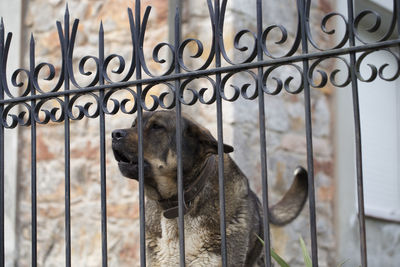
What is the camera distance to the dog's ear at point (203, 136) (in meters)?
3.60

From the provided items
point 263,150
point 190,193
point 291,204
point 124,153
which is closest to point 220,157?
point 263,150

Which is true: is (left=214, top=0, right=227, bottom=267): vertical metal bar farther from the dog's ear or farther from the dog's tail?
the dog's tail

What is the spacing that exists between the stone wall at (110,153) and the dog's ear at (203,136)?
1.70 meters

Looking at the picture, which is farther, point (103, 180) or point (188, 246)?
point (188, 246)

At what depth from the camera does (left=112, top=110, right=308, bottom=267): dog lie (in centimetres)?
378

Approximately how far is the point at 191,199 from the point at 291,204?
4.18 ft

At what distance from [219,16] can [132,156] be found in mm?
1110

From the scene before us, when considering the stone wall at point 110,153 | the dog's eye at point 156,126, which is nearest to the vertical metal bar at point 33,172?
the dog's eye at point 156,126

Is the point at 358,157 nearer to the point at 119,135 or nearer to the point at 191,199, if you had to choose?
the point at 119,135

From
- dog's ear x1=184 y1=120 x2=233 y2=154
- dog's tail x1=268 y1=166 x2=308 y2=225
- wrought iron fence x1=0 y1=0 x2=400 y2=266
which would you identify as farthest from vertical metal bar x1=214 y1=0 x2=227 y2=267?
dog's tail x1=268 y1=166 x2=308 y2=225

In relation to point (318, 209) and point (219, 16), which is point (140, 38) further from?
point (318, 209)

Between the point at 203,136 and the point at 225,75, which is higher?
the point at 225,75

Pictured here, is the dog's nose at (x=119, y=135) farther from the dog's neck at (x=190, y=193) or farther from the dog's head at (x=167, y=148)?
the dog's neck at (x=190, y=193)

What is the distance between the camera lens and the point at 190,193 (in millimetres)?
3967
